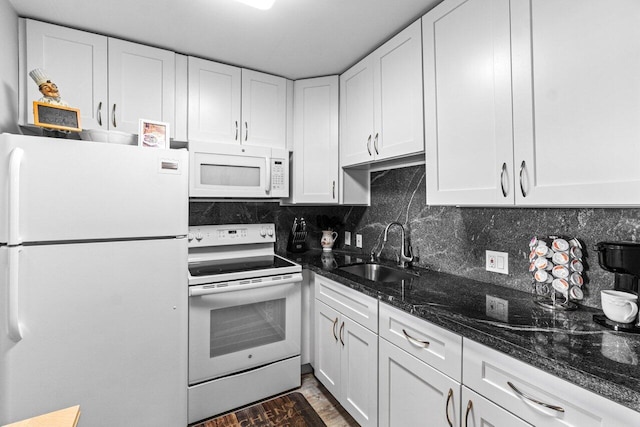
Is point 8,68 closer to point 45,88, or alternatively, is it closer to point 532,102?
point 45,88

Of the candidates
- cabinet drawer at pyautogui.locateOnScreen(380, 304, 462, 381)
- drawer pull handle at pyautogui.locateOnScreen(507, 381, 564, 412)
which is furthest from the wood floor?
drawer pull handle at pyautogui.locateOnScreen(507, 381, 564, 412)

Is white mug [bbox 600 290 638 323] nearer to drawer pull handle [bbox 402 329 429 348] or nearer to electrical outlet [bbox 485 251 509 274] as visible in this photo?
electrical outlet [bbox 485 251 509 274]

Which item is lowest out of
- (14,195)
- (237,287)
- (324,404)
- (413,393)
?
(324,404)

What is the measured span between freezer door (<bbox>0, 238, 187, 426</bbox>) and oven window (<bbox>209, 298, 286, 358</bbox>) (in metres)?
0.20

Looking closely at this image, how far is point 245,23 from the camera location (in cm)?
169

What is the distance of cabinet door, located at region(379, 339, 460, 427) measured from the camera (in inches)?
43.2

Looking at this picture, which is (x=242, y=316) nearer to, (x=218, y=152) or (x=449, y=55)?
(x=218, y=152)

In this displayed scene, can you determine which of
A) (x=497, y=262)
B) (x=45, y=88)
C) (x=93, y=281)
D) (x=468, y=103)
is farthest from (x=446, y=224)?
(x=45, y=88)

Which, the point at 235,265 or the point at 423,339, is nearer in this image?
the point at 423,339

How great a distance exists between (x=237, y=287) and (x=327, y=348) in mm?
728

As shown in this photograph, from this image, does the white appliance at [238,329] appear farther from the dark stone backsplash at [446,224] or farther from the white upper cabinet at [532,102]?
the white upper cabinet at [532,102]

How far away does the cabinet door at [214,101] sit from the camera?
2.06m

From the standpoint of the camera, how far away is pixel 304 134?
7.85ft

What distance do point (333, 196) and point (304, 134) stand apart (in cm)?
57
